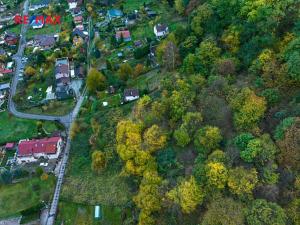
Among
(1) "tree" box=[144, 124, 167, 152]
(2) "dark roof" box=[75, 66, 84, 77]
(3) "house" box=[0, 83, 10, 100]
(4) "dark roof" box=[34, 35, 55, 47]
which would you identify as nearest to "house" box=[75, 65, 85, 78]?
(2) "dark roof" box=[75, 66, 84, 77]

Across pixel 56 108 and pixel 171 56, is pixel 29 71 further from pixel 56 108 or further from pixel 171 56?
pixel 171 56

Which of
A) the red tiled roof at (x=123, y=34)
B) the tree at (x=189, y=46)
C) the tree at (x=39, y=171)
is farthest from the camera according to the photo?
the red tiled roof at (x=123, y=34)

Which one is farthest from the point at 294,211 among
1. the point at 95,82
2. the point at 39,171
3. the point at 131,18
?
the point at 131,18

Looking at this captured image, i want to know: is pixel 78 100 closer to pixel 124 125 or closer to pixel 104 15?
pixel 124 125

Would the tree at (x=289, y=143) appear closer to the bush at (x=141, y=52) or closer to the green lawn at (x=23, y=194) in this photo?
the green lawn at (x=23, y=194)

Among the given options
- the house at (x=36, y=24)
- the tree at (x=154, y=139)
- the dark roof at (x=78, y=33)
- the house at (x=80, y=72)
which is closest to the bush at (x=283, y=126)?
the tree at (x=154, y=139)

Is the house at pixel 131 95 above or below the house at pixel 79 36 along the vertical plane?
above

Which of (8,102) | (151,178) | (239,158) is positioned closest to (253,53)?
(239,158)

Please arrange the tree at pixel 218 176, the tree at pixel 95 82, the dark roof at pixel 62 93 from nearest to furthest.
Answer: the tree at pixel 218 176 < the tree at pixel 95 82 < the dark roof at pixel 62 93
